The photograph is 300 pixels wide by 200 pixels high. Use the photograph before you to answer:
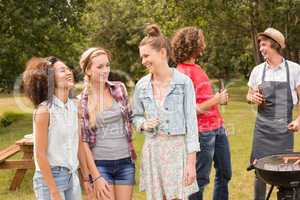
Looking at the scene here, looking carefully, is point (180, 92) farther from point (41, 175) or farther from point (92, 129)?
point (41, 175)

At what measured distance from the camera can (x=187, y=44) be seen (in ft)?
14.0

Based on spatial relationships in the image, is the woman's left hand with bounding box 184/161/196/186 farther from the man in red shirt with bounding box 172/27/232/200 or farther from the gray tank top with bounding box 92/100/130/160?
the man in red shirt with bounding box 172/27/232/200

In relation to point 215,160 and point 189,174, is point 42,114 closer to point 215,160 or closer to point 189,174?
point 189,174

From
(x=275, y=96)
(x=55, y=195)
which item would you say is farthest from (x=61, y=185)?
(x=275, y=96)

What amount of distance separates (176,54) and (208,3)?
1959cm

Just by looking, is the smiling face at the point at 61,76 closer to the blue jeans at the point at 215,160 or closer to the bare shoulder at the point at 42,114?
the bare shoulder at the point at 42,114

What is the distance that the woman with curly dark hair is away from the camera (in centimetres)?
305

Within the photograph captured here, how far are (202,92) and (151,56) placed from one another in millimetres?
1061

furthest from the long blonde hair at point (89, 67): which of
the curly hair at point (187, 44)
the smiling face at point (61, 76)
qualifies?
the curly hair at point (187, 44)

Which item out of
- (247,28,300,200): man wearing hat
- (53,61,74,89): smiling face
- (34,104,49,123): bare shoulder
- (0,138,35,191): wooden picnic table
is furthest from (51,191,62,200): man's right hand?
(0,138,35,191): wooden picnic table

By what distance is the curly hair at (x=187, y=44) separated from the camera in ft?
14.0

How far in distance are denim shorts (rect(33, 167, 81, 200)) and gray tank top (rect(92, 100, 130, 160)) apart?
0.33 metres

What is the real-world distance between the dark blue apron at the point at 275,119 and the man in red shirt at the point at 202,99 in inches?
15.9

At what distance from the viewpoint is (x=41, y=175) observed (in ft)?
10.1
